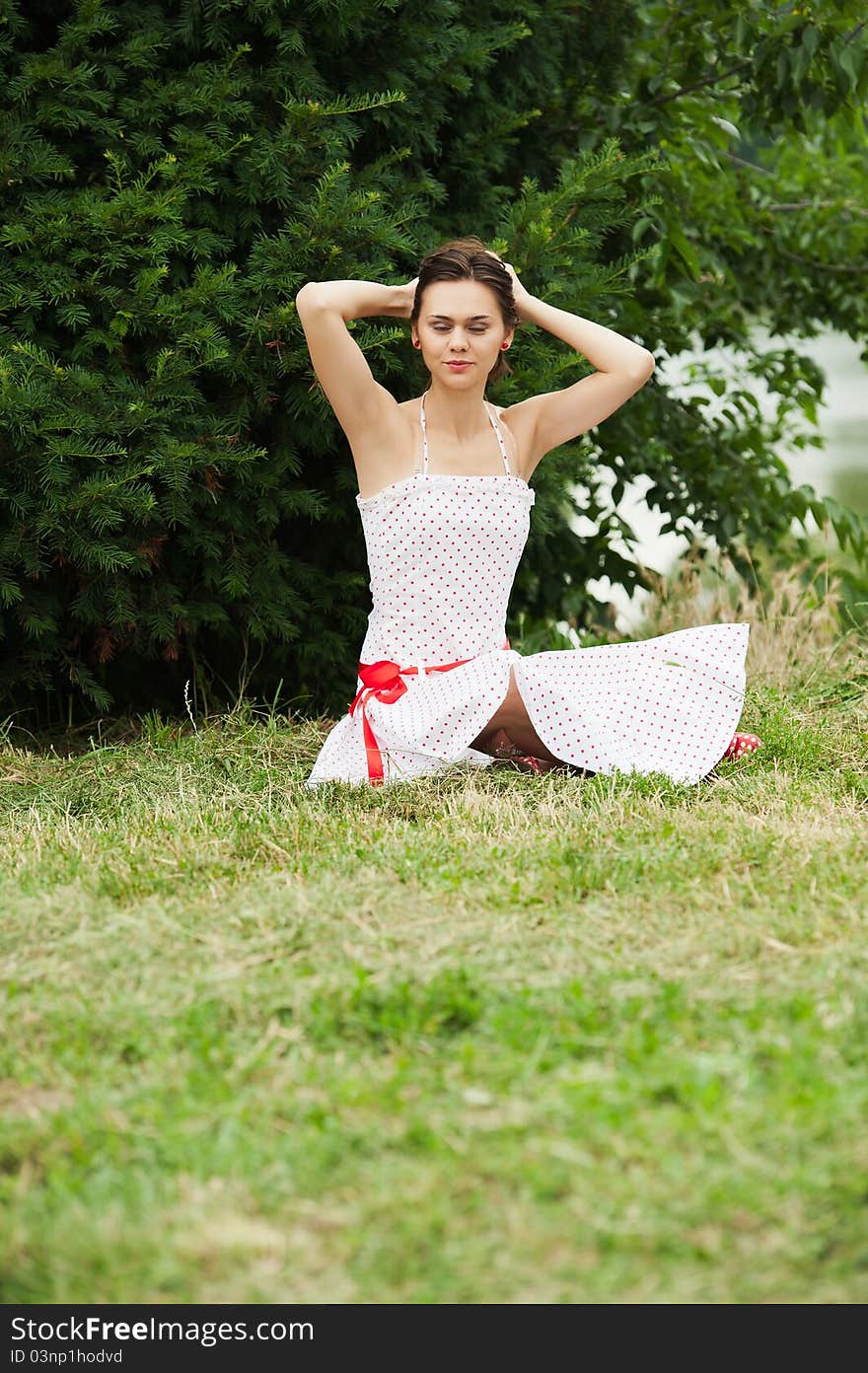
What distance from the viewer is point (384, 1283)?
176 cm

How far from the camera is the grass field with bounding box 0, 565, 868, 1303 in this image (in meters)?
1.81

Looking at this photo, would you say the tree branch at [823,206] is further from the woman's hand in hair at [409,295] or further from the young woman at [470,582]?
the woman's hand in hair at [409,295]

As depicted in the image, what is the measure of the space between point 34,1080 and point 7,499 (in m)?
2.39

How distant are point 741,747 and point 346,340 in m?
1.63

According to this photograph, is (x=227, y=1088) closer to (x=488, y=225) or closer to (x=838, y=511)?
(x=488, y=225)

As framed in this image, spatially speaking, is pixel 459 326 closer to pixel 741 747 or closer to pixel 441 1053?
pixel 741 747

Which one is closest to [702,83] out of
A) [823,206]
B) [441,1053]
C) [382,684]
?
[823,206]

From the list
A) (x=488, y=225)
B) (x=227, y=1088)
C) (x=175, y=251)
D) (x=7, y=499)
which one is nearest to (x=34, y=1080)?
(x=227, y=1088)

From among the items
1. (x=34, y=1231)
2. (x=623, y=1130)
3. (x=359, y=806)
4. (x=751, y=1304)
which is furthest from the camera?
(x=359, y=806)

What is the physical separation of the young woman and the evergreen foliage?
403 millimetres

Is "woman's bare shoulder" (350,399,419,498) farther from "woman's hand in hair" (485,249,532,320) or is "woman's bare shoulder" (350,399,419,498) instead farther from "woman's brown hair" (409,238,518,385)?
"woman's hand in hair" (485,249,532,320)

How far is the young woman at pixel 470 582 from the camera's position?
3945 mm

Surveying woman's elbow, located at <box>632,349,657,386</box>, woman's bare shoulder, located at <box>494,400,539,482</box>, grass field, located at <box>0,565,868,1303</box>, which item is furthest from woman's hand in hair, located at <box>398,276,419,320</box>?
grass field, located at <box>0,565,868,1303</box>

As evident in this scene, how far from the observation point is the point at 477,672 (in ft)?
13.1
